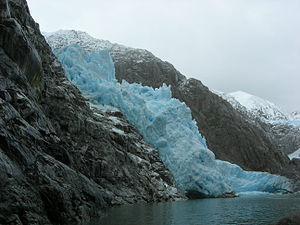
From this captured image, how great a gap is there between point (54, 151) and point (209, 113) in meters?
105

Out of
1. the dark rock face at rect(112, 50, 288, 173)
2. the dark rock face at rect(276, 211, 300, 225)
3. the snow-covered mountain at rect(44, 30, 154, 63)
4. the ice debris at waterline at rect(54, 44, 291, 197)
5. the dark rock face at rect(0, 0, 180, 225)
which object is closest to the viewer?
the dark rock face at rect(276, 211, 300, 225)

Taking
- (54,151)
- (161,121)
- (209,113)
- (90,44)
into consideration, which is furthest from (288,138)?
(54,151)

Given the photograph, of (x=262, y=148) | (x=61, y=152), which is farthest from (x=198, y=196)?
(x=262, y=148)

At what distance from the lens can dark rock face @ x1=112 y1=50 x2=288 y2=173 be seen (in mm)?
120438

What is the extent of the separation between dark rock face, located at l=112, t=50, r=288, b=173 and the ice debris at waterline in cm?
5067

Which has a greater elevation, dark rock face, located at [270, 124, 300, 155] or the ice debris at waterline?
dark rock face, located at [270, 124, 300, 155]

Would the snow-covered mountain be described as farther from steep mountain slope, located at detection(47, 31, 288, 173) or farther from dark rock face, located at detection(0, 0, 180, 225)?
dark rock face, located at detection(0, 0, 180, 225)

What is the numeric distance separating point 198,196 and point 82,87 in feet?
80.5

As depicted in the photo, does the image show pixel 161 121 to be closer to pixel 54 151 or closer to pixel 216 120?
pixel 54 151

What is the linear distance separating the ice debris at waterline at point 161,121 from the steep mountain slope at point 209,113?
4756 cm

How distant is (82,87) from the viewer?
210ft

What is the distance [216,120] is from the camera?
413 ft

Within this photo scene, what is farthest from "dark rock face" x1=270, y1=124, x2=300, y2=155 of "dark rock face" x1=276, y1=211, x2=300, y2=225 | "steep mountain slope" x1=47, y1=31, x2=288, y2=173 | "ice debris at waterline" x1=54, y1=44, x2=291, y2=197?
"dark rock face" x1=276, y1=211, x2=300, y2=225

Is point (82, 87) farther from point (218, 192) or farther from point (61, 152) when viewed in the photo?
point (61, 152)
